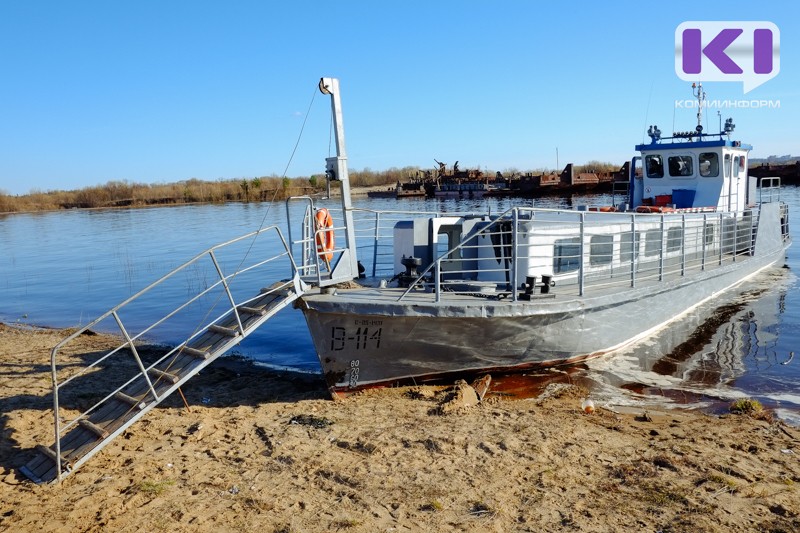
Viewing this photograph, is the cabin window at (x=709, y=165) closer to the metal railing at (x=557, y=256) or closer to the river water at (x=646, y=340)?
the metal railing at (x=557, y=256)

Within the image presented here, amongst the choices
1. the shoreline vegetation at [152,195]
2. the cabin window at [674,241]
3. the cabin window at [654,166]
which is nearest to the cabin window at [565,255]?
the cabin window at [674,241]

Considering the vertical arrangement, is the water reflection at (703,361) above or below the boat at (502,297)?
below

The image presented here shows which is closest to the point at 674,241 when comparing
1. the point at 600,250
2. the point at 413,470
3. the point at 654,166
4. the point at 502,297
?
the point at 600,250

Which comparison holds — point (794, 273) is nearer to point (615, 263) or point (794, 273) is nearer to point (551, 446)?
point (615, 263)

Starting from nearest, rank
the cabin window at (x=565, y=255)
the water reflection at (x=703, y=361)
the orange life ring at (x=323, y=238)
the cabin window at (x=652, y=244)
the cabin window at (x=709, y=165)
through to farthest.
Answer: the orange life ring at (x=323, y=238), the water reflection at (x=703, y=361), the cabin window at (x=565, y=255), the cabin window at (x=652, y=244), the cabin window at (x=709, y=165)

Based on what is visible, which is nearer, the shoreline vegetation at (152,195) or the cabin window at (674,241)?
the cabin window at (674,241)

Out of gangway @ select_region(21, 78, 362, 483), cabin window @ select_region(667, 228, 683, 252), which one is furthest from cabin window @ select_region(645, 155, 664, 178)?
gangway @ select_region(21, 78, 362, 483)

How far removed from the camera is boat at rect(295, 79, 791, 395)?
304 inches

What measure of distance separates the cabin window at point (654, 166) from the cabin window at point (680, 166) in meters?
0.20

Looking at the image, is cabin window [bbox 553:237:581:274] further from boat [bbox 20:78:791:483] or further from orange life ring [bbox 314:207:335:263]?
orange life ring [bbox 314:207:335:263]

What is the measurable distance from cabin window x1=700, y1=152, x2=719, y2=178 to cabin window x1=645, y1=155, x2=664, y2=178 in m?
0.87

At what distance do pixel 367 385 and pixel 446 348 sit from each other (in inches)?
44.9

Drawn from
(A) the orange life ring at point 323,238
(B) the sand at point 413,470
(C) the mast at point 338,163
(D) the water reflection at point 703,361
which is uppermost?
(C) the mast at point 338,163

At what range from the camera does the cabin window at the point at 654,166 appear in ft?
48.5
